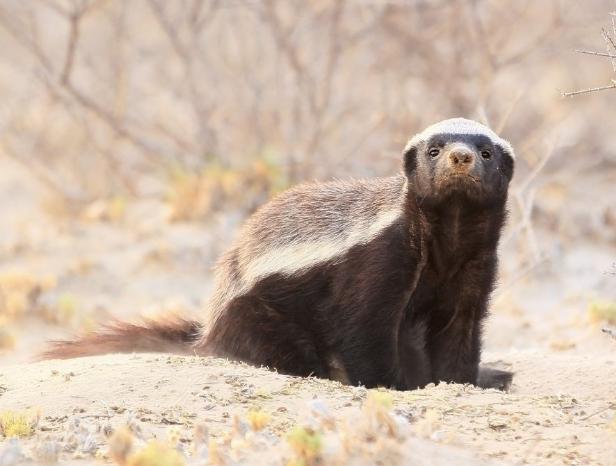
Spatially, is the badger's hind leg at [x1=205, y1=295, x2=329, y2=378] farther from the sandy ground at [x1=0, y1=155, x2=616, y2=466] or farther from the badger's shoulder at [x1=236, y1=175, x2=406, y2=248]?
the sandy ground at [x1=0, y1=155, x2=616, y2=466]

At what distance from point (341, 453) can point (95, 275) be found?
6452 millimetres

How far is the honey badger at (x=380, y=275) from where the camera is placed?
5.08 metres

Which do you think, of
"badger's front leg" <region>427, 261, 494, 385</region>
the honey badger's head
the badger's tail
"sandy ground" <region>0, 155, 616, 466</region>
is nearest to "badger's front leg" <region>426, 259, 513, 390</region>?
"badger's front leg" <region>427, 261, 494, 385</region>

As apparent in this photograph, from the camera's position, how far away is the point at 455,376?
5.43 metres

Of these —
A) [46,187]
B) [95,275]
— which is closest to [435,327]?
[95,275]

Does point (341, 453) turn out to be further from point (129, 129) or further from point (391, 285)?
point (129, 129)

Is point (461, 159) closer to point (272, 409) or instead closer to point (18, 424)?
point (272, 409)

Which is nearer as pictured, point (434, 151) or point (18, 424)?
point (18, 424)

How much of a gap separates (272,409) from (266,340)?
4.41 feet

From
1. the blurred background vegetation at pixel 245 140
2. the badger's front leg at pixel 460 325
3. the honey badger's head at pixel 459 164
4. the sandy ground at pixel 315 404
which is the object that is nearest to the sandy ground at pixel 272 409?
the sandy ground at pixel 315 404

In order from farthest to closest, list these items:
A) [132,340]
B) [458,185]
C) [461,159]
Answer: [132,340]
[458,185]
[461,159]

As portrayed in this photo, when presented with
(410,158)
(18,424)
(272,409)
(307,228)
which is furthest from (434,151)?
(18,424)

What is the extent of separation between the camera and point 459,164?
15.8 feet

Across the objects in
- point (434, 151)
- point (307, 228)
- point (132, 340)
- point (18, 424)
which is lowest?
point (18, 424)
